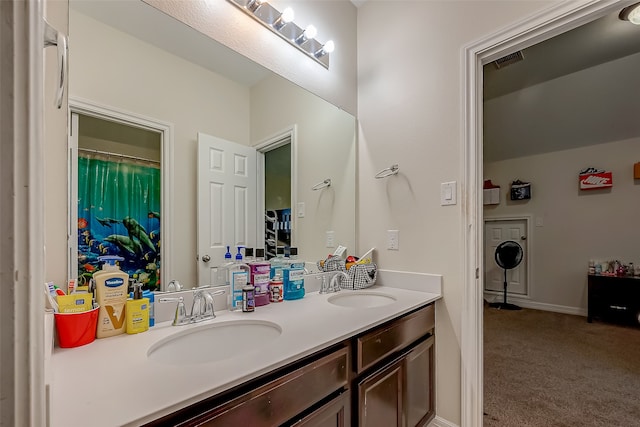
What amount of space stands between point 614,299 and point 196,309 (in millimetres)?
4424

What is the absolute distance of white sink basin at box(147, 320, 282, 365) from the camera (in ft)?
3.24

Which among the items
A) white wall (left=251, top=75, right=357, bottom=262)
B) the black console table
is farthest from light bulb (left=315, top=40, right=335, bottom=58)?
the black console table

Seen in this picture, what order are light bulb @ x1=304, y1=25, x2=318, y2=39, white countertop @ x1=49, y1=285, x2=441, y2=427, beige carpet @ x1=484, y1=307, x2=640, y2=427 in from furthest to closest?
beige carpet @ x1=484, y1=307, x2=640, y2=427 → light bulb @ x1=304, y1=25, x2=318, y2=39 → white countertop @ x1=49, y1=285, x2=441, y2=427

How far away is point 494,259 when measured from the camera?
4.57m

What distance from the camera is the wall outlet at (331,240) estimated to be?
1968 mm

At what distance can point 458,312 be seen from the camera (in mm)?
1592

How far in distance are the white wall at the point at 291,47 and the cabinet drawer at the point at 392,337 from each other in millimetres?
1395

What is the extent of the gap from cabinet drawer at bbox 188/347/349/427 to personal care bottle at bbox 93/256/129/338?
52 centimetres

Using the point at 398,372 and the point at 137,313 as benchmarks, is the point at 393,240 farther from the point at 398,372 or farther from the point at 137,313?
the point at 137,313

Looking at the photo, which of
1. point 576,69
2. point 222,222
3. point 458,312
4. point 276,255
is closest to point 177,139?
point 222,222

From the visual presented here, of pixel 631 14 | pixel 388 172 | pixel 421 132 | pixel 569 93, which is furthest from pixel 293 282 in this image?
pixel 569 93

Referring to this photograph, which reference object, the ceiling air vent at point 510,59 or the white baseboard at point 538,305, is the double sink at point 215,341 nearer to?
the ceiling air vent at point 510,59

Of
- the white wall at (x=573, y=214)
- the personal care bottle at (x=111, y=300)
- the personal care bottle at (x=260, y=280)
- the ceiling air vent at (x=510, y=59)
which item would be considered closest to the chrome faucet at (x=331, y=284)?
the personal care bottle at (x=260, y=280)

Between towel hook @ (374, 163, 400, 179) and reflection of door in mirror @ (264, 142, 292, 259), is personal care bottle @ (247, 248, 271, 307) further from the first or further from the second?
towel hook @ (374, 163, 400, 179)
